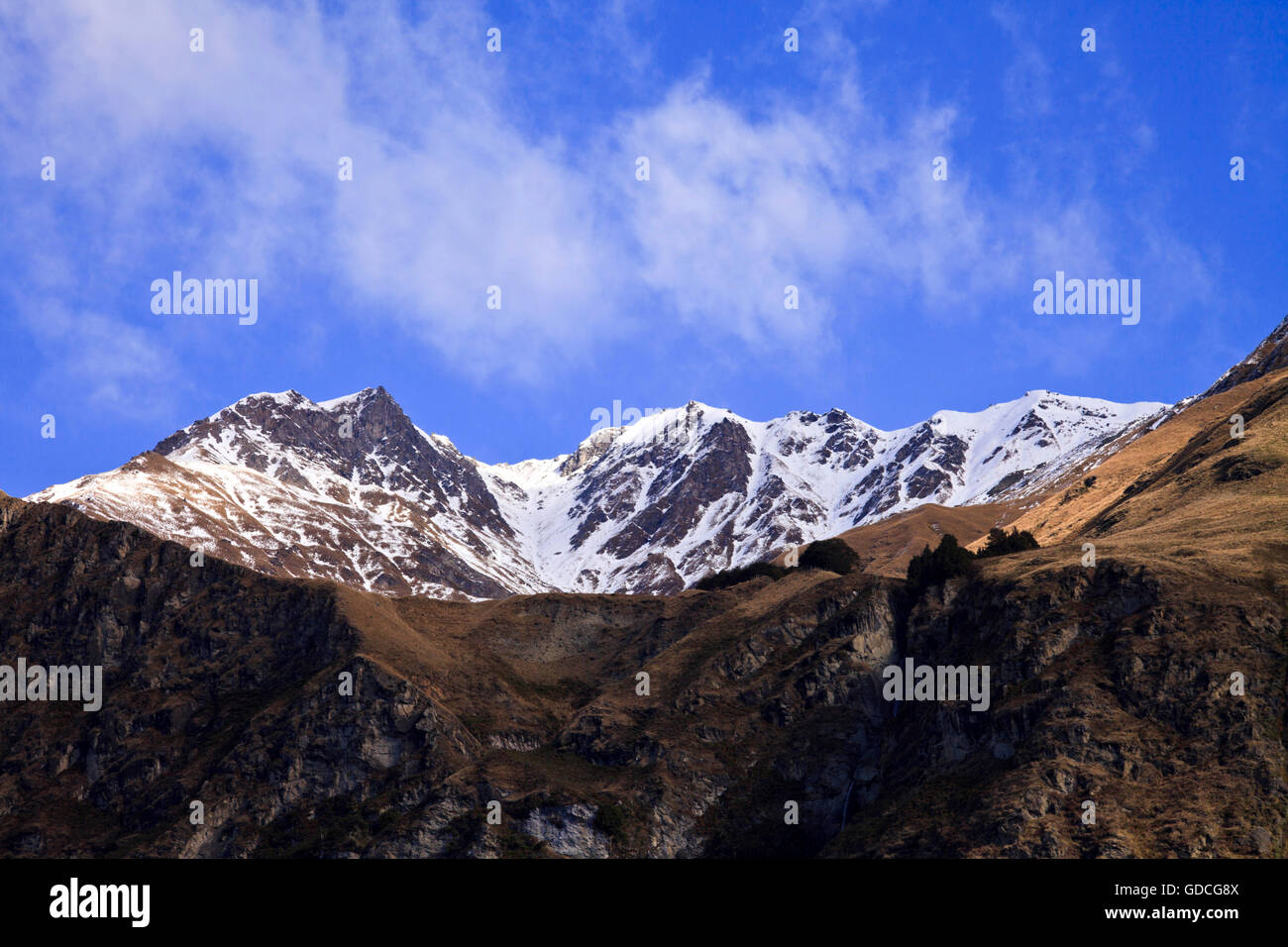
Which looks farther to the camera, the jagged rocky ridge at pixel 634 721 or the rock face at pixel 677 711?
the rock face at pixel 677 711

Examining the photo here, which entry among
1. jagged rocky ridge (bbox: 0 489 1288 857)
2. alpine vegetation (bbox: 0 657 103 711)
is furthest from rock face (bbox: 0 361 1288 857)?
alpine vegetation (bbox: 0 657 103 711)

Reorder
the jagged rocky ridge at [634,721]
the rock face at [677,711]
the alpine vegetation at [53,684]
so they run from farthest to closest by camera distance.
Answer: the alpine vegetation at [53,684] → the rock face at [677,711] → the jagged rocky ridge at [634,721]

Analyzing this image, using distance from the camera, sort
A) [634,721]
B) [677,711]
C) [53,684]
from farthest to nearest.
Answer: [53,684] → [634,721] → [677,711]

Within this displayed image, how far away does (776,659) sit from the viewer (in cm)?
15412

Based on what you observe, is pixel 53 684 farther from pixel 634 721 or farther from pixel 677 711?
pixel 677 711

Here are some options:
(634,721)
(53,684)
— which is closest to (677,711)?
(634,721)

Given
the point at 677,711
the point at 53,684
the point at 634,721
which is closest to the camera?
the point at 677,711

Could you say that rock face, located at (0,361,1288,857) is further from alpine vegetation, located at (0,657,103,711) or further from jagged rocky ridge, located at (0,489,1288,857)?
alpine vegetation, located at (0,657,103,711)

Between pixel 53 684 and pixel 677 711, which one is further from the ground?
pixel 53 684

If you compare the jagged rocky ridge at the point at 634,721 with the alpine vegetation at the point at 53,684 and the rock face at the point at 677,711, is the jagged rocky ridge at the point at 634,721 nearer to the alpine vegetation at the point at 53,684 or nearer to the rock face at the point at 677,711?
the rock face at the point at 677,711

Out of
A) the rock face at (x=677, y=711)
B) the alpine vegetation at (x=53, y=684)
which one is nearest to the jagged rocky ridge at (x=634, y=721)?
the rock face at (x=677, y=711)
